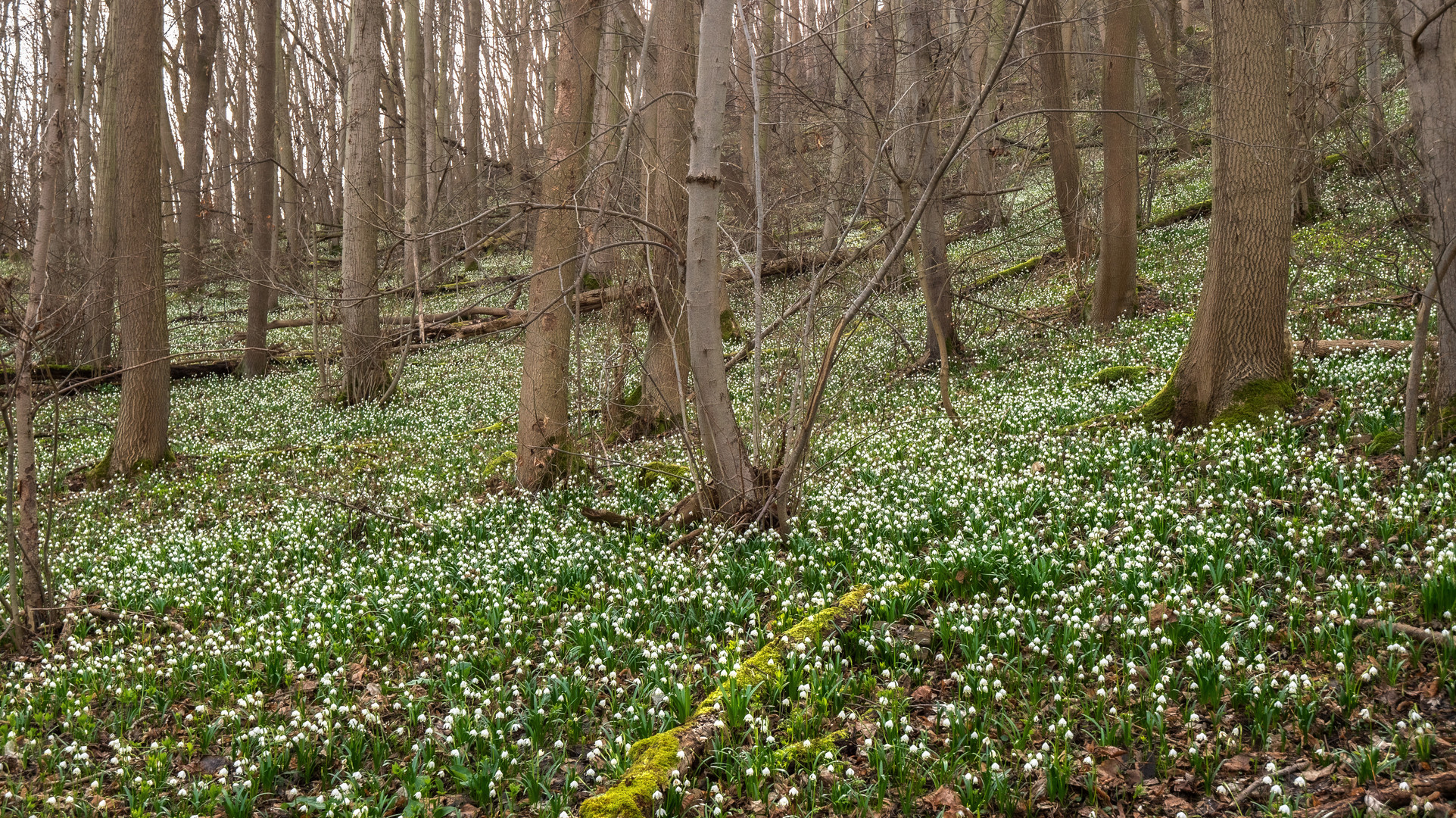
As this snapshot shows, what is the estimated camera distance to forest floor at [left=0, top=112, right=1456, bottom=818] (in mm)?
3762

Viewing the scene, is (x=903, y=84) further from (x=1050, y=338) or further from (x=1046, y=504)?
(x=1046, y=504)

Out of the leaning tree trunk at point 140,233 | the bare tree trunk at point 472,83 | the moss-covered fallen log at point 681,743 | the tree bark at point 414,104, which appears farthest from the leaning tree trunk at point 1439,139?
the bare tree trunk at point 472,83

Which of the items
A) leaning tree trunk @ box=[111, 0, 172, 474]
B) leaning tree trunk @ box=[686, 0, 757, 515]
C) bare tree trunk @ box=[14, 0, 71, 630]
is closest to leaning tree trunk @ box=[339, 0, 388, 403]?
leaning tree trunk @ box=[111, 0, 172, 474]

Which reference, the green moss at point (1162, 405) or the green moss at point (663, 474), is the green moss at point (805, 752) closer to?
the green moss at point (663, 474)

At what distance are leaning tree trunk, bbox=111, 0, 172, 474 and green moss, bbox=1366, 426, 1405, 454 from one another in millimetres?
12805

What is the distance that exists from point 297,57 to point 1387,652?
39950 millimetres

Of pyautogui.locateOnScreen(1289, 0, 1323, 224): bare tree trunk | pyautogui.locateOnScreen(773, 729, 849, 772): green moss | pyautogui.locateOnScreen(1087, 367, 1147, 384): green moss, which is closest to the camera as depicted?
pyautogui.locateOnScreen(773, 729, 849, 772): green moss

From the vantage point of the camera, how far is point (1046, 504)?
6.54 m

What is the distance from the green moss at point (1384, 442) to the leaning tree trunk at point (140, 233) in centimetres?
1280

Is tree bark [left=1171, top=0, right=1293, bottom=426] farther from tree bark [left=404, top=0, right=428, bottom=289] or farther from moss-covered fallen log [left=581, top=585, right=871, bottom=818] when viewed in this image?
tree bark [left=404, top=0, right=428, bottom=289]

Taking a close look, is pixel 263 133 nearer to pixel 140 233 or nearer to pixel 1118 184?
pixel 140 233

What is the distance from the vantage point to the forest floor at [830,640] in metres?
3.76

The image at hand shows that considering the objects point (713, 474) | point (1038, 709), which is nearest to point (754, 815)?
point (1038, 709)

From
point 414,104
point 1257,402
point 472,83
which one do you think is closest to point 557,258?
point 1257,402
